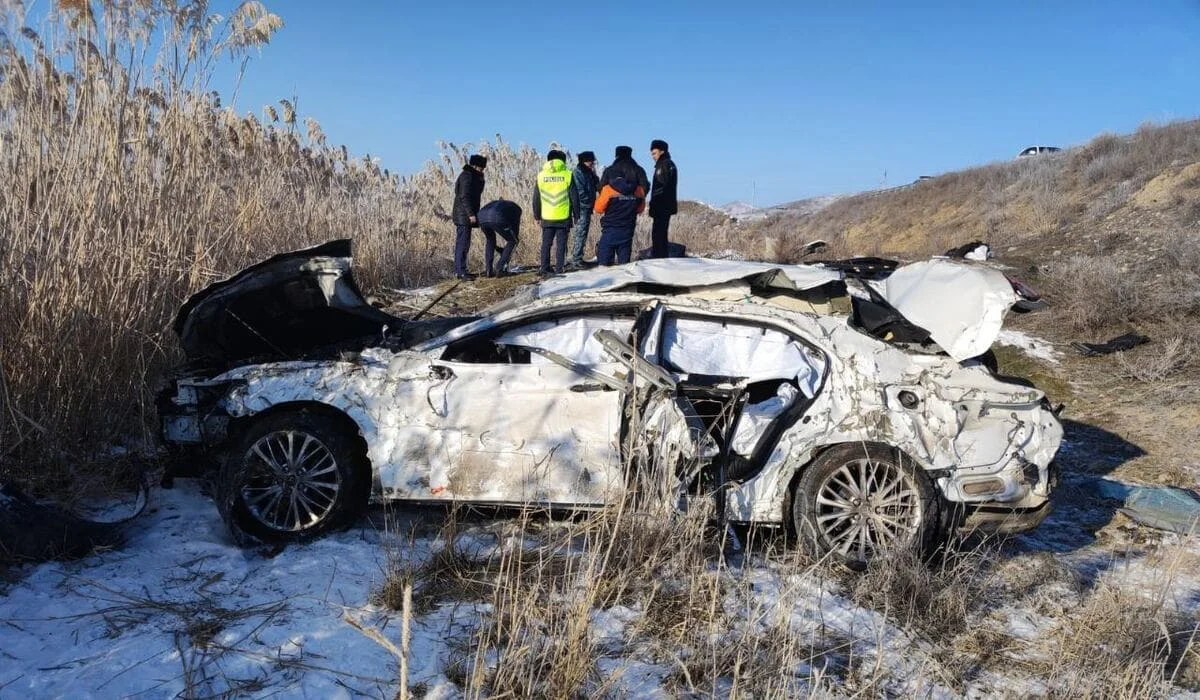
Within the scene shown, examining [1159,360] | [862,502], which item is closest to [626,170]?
[1159,360]

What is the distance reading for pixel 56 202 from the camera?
188 inches

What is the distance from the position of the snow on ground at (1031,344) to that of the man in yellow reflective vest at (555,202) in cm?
633

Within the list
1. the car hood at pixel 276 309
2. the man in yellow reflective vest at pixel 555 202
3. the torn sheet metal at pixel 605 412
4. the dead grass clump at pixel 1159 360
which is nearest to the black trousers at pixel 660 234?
the man in yellow reflective vest at pixel 555 202

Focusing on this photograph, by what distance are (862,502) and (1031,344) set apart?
649cm

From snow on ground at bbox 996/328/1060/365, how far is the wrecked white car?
5355mm

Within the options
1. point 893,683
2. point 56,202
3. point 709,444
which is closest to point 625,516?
point 709,444

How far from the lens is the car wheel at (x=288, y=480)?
13.9ft

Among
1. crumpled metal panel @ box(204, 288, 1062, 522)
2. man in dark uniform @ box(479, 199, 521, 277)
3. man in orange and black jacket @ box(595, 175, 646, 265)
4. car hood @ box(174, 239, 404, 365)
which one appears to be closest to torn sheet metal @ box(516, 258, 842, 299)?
crumpled metal panel @ box(204, 288, 1062, 522)

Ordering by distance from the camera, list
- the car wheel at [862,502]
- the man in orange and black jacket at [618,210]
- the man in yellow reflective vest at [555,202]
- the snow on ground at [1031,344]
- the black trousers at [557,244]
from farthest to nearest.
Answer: the black trousers at [557,244], the man in yellow reflective vest at [555,202], the man in orange and black jacket at [618,210], the snow on ground at [1031,344], the car wheel at [862,502]

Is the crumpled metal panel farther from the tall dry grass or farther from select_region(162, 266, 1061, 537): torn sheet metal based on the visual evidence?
the tall dry grass

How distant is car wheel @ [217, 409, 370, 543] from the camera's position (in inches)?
167

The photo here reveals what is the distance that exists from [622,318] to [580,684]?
2.24 metres

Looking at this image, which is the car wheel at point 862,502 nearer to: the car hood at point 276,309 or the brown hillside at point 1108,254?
the car hood at point 276,309

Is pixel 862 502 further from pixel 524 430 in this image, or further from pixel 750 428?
pixel 524 430
